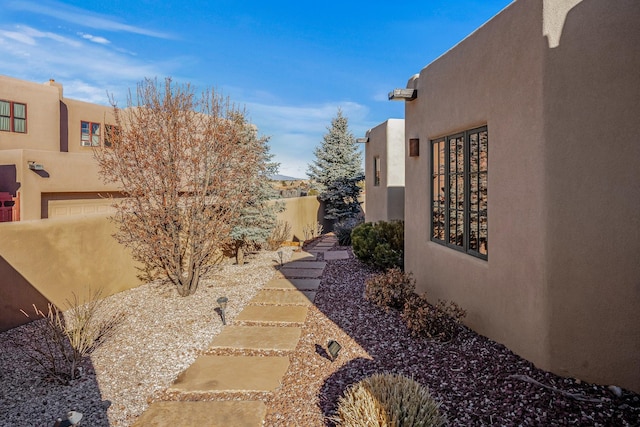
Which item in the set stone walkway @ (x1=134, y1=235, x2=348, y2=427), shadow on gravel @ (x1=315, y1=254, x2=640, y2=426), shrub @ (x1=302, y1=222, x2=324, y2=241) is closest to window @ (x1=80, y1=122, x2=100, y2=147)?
shrub @ (x1=302, y1=222, x2=324, y2=241)

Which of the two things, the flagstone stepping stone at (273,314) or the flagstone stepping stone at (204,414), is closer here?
the flagstone stepping stone at (204,414)

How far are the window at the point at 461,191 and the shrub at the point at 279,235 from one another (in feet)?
23.7

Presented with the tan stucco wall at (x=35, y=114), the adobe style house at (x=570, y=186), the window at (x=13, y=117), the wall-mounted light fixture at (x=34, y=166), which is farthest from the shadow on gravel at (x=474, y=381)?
the window at (x=13, y=117)

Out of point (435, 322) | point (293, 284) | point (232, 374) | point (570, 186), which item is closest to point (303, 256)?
point (293, 284)

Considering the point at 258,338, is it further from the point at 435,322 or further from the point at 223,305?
the point at 435,322

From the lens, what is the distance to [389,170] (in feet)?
42.7

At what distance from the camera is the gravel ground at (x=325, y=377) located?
11.0 ft

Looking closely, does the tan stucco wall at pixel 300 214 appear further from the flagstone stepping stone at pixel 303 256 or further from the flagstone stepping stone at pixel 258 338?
the flagstone stepping stone at pixel 258 338

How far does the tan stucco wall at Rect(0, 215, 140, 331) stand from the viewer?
5812 mm

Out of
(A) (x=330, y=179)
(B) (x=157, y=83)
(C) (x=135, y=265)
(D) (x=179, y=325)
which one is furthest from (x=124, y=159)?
(A) (x=330, y=179)

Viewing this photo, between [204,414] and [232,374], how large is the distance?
0.77 metres

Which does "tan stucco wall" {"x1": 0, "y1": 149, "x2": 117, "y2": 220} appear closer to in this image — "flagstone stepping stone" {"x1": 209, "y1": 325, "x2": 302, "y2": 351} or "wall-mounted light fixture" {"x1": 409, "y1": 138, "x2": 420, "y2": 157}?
"flagstone stepping stone" {"x1": 209, "y1": 325, "x2": 302, "y2": 351}

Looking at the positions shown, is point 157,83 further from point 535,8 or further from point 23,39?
point 23,39

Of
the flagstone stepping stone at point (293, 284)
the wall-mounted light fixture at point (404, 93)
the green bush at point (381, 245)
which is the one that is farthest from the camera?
the green bush at point (381, 245)
